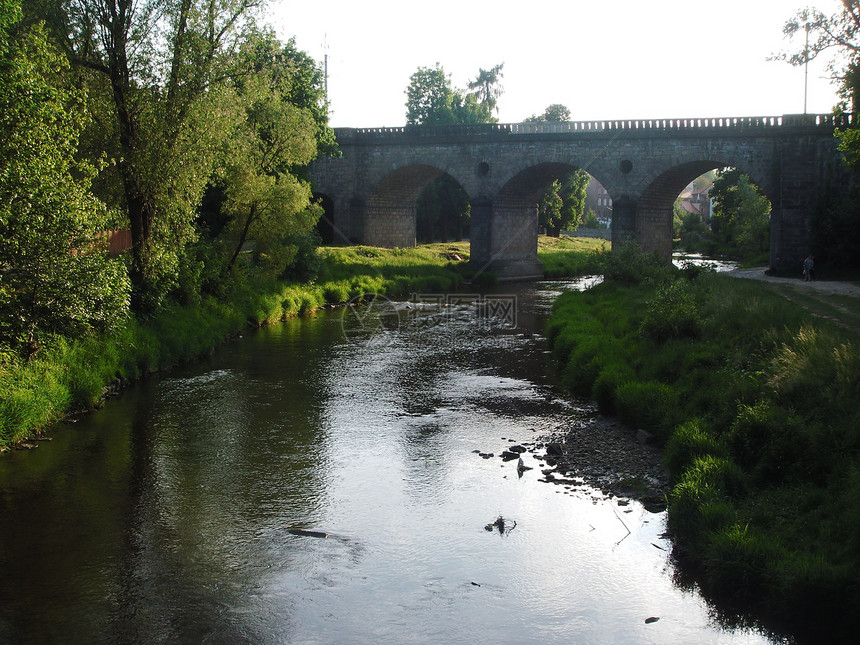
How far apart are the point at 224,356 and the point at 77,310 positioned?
6.97m

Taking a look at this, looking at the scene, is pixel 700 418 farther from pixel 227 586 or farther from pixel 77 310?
pixel 77 310

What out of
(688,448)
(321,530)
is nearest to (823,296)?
(688,448)

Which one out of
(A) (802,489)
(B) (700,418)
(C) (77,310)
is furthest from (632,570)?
(C) (77,310)

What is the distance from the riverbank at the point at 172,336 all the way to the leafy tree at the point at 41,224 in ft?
2.66

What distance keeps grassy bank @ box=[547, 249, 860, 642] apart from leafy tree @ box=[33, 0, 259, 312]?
9758 mm

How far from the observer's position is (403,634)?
7.14 meters

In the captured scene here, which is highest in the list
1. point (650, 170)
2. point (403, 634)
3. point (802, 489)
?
point (650, 170)

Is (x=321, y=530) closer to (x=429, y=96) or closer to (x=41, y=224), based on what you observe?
(x=41, y=224)

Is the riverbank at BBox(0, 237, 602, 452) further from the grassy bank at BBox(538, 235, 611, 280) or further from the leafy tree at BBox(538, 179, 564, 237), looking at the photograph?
the leafy tree at BBox(538, 179, 564, 237)

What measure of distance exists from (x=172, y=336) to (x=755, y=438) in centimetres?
1337

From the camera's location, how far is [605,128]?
40.0 metres

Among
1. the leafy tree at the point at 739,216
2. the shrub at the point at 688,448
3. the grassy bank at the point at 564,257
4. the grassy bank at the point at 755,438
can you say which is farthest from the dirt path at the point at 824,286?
the leafy tree at the point at 739,216

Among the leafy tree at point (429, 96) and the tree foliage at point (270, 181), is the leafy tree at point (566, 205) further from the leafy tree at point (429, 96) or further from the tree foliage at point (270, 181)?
the tree foliage at point (270, 181)

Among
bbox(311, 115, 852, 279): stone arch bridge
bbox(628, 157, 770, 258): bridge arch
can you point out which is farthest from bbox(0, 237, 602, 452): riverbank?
bbox(628, 157, 770, 258): bridge arch
